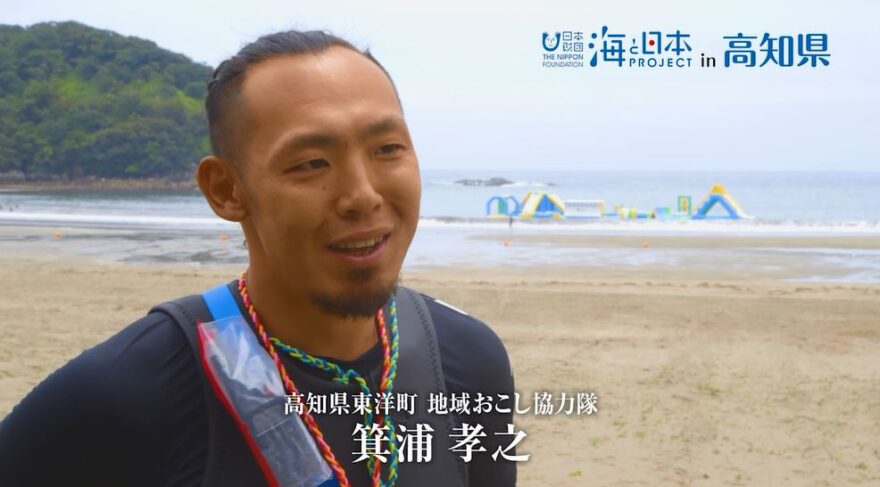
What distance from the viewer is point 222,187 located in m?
1.50

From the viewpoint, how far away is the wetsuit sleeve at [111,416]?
1366 mm

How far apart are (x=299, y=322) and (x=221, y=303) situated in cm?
14

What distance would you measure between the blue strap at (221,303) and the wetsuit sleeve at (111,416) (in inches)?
2.9

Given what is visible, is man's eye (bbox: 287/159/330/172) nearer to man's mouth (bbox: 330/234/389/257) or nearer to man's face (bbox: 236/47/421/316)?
man's face (bbox: 236/47/421/316)

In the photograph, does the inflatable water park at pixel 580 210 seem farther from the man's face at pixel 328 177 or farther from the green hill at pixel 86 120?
the green hill at pixel 86 120

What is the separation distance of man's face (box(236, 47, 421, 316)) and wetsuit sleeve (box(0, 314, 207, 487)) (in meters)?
0.24

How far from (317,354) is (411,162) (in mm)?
362

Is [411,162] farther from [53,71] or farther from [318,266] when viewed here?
[53,71]

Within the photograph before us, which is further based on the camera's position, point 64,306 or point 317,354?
point 64,306

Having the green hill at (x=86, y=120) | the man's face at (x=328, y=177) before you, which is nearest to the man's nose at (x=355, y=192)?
the man's face at (x=328, y=177)

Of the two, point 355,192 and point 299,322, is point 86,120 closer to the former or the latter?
point 299,322

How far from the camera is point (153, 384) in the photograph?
137 cm

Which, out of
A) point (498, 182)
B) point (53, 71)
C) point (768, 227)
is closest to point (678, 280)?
point (768, 227)

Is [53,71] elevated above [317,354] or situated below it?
above
